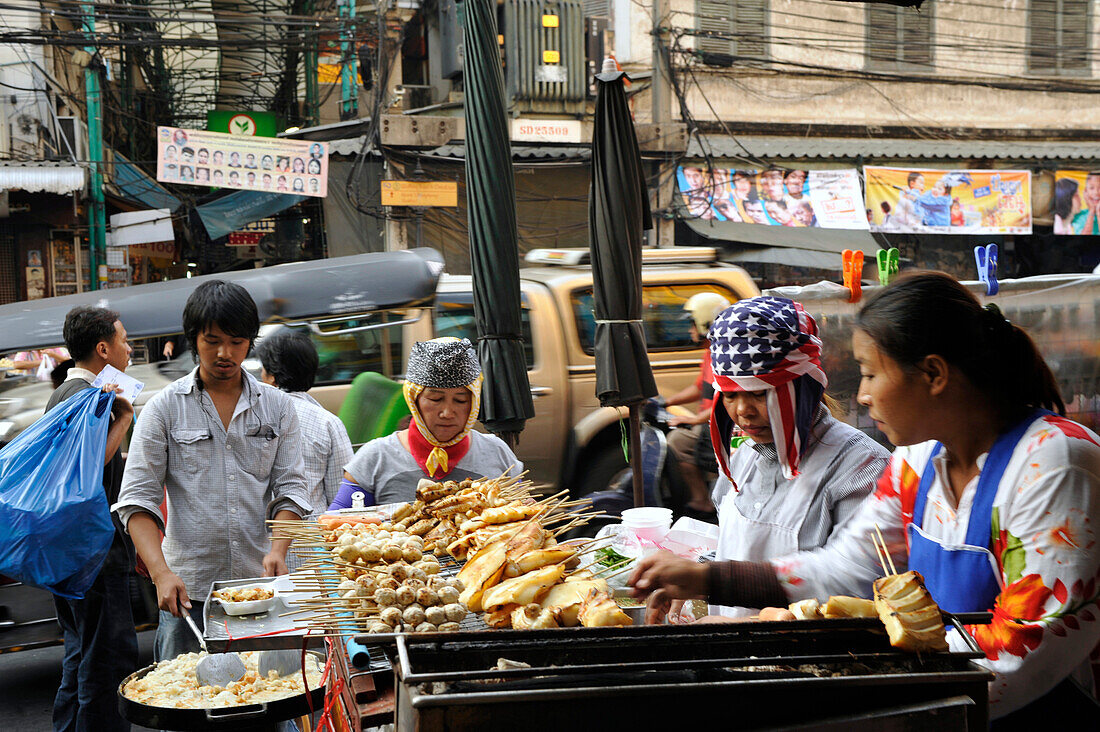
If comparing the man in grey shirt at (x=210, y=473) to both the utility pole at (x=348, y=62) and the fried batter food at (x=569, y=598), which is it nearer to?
the fried batter food at (x=569, y=598)

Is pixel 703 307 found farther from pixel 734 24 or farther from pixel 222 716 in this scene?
pixel 734 24

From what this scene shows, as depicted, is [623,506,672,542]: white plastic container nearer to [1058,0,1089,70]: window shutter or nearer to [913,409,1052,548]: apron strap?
[913,409,1052,548]: apron strap

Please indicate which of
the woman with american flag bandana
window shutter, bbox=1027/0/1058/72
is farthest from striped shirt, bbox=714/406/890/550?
window shutter, bbox=1027/0/1058/72

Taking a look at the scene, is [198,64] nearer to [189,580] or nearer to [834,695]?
[189,580]

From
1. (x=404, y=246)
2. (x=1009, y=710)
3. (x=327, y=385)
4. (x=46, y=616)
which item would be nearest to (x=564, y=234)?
(x=404, y=246)

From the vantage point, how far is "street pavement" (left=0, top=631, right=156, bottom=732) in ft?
17.7

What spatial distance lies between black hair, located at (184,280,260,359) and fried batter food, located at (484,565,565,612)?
174cm

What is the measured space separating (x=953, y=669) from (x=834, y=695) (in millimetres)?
247

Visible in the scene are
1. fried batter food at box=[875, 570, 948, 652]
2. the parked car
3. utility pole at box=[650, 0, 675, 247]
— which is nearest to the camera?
fried batter food at box=[875, 570, 948, 652]

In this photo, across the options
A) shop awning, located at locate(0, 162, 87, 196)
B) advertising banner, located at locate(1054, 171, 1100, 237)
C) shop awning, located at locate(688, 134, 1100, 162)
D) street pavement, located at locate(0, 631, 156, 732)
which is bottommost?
street pavement, located at locate(0, 631, 156, 732)

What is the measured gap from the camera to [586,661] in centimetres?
164

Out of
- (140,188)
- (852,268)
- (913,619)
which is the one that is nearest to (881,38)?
(852,268)

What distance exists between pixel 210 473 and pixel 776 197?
43.4 feet

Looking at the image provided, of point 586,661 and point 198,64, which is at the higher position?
point 198,64
